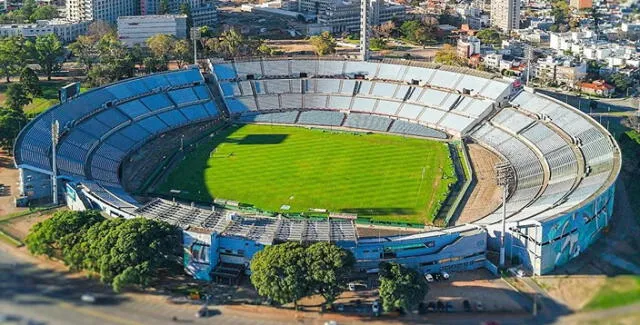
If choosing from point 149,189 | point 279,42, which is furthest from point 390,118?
point 279,42

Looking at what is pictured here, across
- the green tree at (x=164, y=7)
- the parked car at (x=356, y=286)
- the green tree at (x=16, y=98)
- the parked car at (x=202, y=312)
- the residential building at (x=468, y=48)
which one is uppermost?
the green tree at (x=164, y=7)

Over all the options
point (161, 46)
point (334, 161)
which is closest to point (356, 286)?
point (334, 161)

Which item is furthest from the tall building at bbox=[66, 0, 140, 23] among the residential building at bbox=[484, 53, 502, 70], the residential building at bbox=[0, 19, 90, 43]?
the residential building at bbox=[484, 53, 502, 70]

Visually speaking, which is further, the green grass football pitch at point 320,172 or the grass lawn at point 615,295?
the green grass football pitch at point 320,172

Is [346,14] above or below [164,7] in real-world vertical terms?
below

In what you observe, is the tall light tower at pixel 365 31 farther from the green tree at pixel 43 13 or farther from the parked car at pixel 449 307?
the green tree at pixel 43 13

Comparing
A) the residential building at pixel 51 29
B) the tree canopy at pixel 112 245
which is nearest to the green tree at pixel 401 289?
the tree canopy at pixel 112 245

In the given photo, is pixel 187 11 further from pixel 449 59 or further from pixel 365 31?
pixel 449 59

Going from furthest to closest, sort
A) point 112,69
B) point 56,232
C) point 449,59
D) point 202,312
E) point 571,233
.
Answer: point 449,59 < point 112,69 < point 571,233 < point 56,232 < point 202,312
